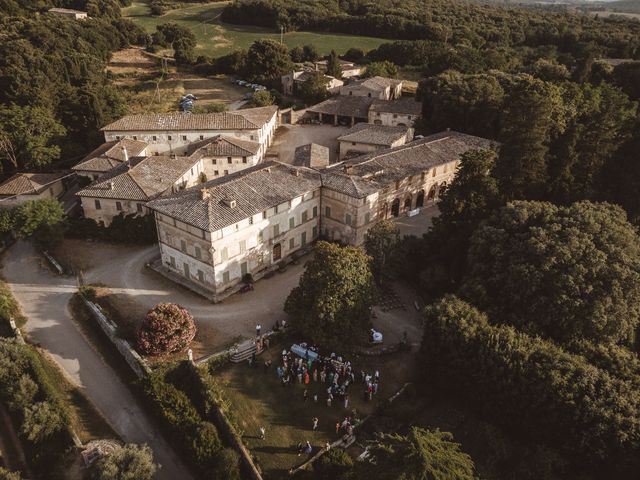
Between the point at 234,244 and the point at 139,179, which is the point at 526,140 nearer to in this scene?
the point at 234,244

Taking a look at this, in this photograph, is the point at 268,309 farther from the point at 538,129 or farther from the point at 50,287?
the point at 538,129

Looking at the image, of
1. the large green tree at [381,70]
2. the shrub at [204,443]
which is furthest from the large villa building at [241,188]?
the large green tree at [381,70]

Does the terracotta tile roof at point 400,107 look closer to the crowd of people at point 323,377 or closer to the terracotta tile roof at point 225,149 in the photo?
the terracotta tile roof at point 225,149

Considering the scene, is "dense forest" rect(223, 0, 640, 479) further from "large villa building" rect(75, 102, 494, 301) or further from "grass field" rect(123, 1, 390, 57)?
"grass field" rect(123, 1, 390, 57)

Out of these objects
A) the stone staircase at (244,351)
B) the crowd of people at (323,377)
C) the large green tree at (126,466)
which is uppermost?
the large green tree at (126,466)

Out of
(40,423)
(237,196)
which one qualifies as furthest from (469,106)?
(40,423)

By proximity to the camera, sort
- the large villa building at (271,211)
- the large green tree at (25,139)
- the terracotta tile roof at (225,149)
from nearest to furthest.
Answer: the large villa building at (271,211) → the terracotta tile roof at (225,149) → the large green tree at (25,139)

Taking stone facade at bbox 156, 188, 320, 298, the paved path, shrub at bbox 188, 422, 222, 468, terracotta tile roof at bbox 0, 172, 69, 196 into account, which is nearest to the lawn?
shrub at bbox 188, 422, 222, 468

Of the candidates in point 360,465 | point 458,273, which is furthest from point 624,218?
point 360,465
